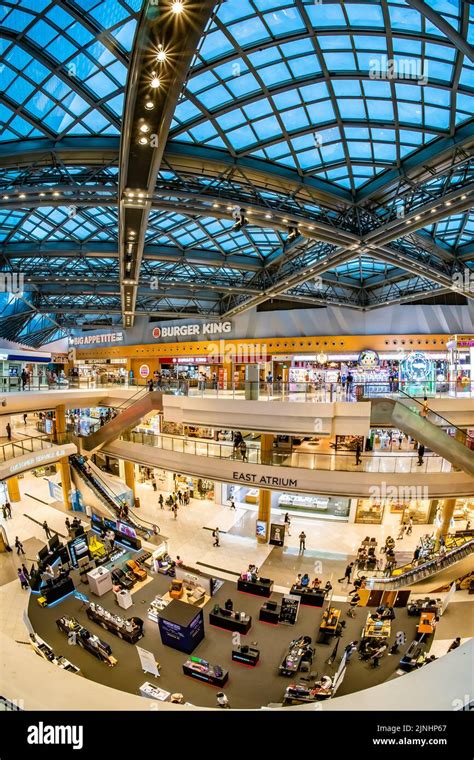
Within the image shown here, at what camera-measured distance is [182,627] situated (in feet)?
38.8

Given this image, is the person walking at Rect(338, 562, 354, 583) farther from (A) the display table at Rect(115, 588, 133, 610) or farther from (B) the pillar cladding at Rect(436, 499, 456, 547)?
(A) the display table at Rect(115, 588, 133, 610)

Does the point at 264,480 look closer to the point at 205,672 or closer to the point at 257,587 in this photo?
the point at 257,587

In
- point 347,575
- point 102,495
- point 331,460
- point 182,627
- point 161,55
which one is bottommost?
point 347,575

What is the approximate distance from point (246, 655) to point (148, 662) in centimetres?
308

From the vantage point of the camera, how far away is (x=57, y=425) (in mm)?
25734

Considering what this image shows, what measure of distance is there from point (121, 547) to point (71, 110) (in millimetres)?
19007

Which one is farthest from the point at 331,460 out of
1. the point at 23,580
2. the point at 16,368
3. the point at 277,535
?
the point at 16,368

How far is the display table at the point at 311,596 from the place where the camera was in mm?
14367

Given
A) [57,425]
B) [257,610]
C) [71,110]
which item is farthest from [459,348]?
[57,425]

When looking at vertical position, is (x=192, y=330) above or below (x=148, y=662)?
above

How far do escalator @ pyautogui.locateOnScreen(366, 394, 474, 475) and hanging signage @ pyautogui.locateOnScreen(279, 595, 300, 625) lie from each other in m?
8.52

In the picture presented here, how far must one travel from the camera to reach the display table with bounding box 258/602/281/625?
44.2 ft

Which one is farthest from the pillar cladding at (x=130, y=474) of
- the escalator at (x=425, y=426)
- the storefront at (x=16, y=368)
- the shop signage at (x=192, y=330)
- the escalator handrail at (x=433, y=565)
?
the shop signage at (x=192, y=330)
